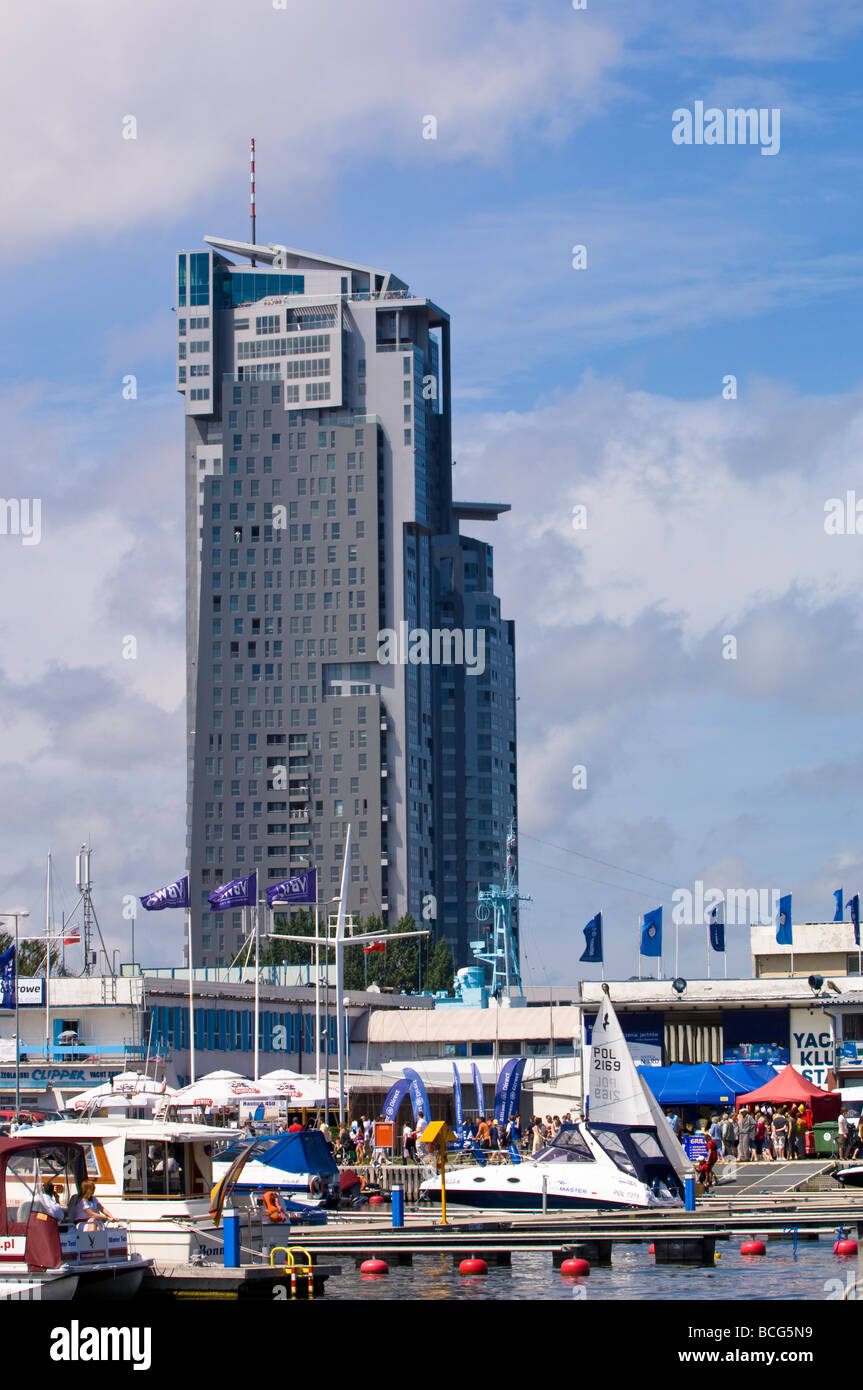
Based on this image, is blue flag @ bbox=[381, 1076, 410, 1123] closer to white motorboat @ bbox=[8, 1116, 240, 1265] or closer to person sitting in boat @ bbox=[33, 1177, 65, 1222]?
white motorboat @ bbox=[8, 1116, 240, 1265]

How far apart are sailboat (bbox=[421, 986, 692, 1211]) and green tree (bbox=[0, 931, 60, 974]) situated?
8245 centimetres

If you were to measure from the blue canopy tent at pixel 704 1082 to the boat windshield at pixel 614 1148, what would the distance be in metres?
16.3

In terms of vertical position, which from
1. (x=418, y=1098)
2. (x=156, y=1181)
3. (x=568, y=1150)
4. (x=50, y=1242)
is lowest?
(x=568, y=1150)

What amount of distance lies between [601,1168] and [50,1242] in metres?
18.7

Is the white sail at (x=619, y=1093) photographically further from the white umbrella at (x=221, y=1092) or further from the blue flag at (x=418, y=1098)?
the blue flag at (x=418, y=1098)

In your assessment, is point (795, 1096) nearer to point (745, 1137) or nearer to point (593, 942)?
point (745, 1137)

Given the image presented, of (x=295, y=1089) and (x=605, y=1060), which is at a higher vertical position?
(x=605, y=1060)

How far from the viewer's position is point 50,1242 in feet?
87.8

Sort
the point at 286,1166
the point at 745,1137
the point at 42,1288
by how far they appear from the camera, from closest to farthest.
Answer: the point at 42,1288, the point at 286,1166, the point at 745,1137

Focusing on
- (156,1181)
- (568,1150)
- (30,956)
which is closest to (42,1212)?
(156,1181)

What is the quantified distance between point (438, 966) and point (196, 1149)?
148147 mm

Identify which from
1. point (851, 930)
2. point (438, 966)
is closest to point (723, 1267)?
point (851, 930)

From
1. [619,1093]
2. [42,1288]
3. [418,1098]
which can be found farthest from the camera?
[418,1098]
